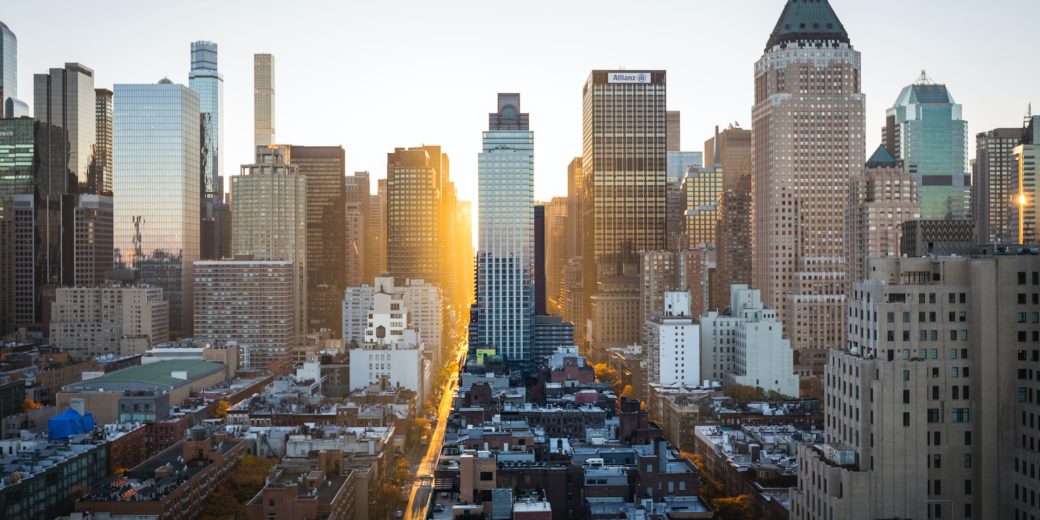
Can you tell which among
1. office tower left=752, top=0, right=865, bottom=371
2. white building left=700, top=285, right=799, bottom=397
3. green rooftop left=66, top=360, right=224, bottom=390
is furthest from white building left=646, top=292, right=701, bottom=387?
green rooftop left=66, top=360, right=224, bottom=390

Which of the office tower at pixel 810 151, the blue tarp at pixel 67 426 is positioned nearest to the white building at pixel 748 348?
the office tower at pixel 810 151

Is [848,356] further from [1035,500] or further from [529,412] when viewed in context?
[529,412]

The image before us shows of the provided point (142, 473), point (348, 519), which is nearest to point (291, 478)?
point (348, 519)

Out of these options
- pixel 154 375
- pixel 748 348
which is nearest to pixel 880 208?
pixel 748 348

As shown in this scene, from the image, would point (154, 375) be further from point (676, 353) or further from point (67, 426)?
point (676, 353)

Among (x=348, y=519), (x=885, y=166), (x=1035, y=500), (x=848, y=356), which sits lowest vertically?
(x=348, y=519)

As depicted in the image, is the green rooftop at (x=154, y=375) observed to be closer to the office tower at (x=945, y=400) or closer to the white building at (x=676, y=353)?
the white building at (x=676, y=353)
